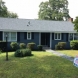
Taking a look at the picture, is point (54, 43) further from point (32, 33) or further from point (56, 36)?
point (32, 33)

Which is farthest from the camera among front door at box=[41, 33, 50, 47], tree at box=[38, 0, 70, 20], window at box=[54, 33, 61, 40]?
tree at box=[38, 0, 70, 20]

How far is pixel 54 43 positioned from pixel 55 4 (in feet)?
133

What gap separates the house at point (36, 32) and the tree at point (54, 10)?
103ft

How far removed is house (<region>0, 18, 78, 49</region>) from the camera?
2297cm

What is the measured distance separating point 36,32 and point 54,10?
3904 cm

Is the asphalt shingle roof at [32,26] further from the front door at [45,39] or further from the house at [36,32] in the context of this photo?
the front door at [45,39]

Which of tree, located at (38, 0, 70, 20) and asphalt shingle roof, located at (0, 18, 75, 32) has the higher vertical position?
tree, located at (38, 0, 70, 20)

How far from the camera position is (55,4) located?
6253cm

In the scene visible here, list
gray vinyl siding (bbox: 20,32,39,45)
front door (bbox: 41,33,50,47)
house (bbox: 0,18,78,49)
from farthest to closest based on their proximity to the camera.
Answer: front door (bbox: 41,33,50,47) < gray vinyl siding (bbox: 20,32,39,45) < house (bbox: 0,18,78,49)

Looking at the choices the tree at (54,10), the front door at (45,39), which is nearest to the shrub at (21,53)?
the front door at (45,39)

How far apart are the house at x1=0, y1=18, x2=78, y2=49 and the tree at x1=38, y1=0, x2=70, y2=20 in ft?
103

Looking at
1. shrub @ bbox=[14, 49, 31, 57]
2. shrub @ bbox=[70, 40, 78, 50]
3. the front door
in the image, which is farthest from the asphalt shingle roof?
shrub @ bbox=[14, 49, 31, 57]

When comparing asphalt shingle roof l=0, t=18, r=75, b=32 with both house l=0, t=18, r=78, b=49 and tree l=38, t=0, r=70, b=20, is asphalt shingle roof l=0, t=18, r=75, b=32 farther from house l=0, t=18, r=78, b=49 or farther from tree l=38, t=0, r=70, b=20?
tree l=38, t=0, r=70, b=20

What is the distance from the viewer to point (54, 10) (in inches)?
2420
